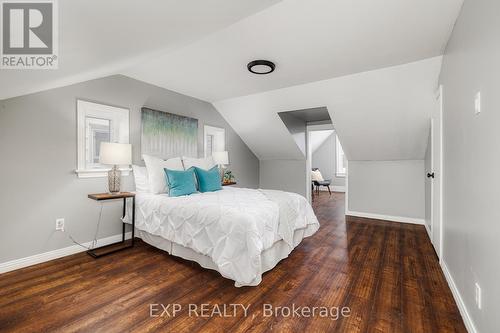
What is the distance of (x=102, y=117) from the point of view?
122 inches

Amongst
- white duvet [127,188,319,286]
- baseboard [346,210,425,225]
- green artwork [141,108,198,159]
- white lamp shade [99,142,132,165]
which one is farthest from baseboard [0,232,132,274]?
baseboard [346,210,425,225]

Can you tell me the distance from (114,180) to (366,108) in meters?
3.86

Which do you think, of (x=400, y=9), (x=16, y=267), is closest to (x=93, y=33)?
(x=400, y=9)

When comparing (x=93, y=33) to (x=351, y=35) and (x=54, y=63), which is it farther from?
(x=351, y=35)

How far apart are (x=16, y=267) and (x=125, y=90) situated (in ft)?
7.94

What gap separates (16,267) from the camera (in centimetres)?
241

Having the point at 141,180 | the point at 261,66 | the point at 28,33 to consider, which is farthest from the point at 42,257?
the point at 261,66

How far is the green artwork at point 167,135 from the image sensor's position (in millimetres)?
3604

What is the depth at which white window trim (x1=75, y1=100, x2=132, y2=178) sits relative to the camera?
2883 mm

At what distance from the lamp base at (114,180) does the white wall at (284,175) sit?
12.9 ft

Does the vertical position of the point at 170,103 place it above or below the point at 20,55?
above

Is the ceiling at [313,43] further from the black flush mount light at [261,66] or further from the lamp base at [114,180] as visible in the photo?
the lamp base at [114,180]

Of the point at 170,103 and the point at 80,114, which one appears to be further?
the point at 170,103

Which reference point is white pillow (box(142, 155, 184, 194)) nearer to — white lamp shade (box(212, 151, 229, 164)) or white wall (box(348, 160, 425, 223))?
white lamp shade (box(212, 151, 229, 164))
